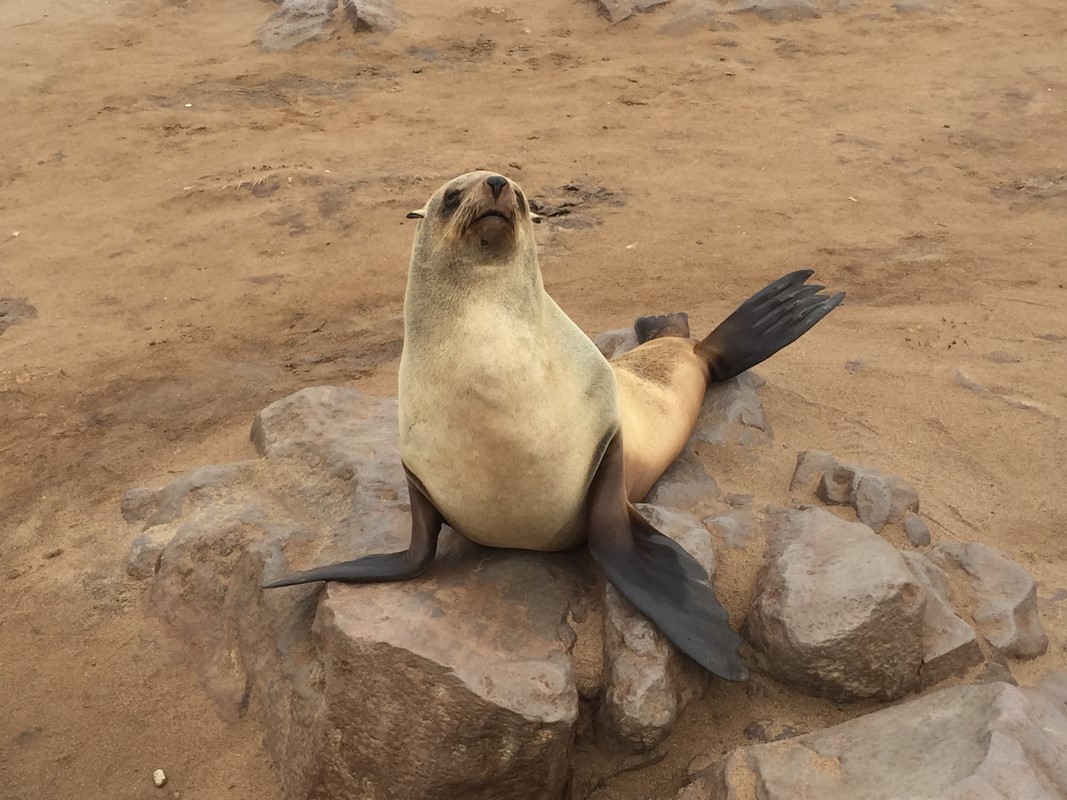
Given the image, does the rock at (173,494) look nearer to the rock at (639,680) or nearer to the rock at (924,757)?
the rock at (639,680)

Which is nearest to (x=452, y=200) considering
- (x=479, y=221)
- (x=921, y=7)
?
(x=479, y=221)

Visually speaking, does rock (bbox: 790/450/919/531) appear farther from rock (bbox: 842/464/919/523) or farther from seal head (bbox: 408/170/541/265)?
seal head (bbox: 408/170/541/265)

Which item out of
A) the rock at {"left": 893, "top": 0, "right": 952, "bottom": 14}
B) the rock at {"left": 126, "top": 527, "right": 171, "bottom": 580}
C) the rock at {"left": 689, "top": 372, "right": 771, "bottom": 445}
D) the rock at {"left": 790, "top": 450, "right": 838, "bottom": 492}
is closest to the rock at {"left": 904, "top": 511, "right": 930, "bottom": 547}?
the rock at {"left": 790, "top": 450, "right": 838, "bottom": 492}

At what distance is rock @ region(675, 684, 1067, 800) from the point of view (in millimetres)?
1990

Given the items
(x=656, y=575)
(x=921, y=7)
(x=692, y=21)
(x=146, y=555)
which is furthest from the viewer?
(x=921, y=7)

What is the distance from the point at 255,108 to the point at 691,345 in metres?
6.45

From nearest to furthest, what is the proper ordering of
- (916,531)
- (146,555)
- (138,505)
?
1. (916,531)
2. (146,555)
3. (138,505)

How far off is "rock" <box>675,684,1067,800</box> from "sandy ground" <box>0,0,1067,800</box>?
0.43 meters

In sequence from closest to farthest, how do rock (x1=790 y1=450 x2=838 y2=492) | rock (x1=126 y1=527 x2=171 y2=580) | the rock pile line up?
the rock pile < rock (x1=790 y1=450 x2=838 y2=492) < rock (x1=126 y1=527 x2=171 y2=580)

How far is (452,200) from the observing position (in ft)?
9.14

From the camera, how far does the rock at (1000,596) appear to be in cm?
282

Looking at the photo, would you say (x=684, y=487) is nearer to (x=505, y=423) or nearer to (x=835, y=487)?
(x=835, y=487)

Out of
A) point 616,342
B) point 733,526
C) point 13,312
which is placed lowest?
point 13,312

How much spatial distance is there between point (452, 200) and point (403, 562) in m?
1.09
